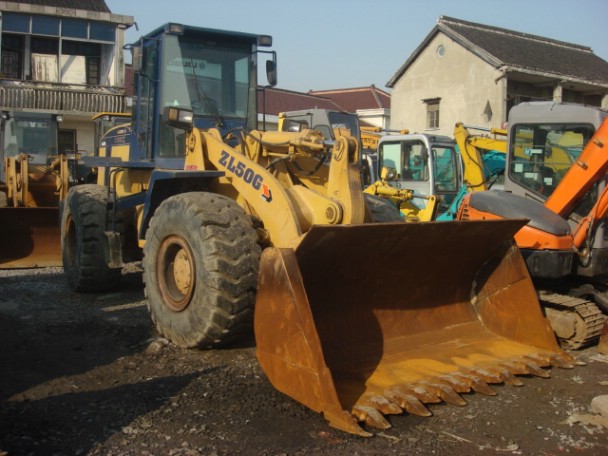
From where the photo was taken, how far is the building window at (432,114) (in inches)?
1111

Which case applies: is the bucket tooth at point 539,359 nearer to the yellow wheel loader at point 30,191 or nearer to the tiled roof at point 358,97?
the yellow wheel loader at point 30,191

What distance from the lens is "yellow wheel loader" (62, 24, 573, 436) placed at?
165 inches

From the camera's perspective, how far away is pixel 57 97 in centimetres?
2555

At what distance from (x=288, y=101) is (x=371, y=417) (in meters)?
32.8

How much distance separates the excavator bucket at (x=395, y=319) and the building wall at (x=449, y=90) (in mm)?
20274

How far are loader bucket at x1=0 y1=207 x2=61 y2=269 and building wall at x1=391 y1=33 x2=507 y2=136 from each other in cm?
1912

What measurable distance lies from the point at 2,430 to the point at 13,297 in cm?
410

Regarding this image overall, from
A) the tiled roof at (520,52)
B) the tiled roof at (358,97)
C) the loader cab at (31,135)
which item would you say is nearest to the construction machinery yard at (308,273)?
the loader cab at (31,135)

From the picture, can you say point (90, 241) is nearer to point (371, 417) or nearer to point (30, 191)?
point (30, 191)

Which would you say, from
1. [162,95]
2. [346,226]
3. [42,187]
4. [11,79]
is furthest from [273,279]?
[11,79]

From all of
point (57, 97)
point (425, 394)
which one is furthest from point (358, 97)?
point (425, 394)

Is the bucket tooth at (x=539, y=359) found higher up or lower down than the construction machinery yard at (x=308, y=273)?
lower down

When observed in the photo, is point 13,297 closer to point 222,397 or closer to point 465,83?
point 222,397


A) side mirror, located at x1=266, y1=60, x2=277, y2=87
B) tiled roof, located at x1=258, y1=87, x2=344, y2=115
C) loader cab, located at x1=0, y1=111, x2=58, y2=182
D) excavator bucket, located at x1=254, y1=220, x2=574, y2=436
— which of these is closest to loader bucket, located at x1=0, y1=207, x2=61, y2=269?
side mirror, located at x1=266, y1=60, x2=277, y2=87
